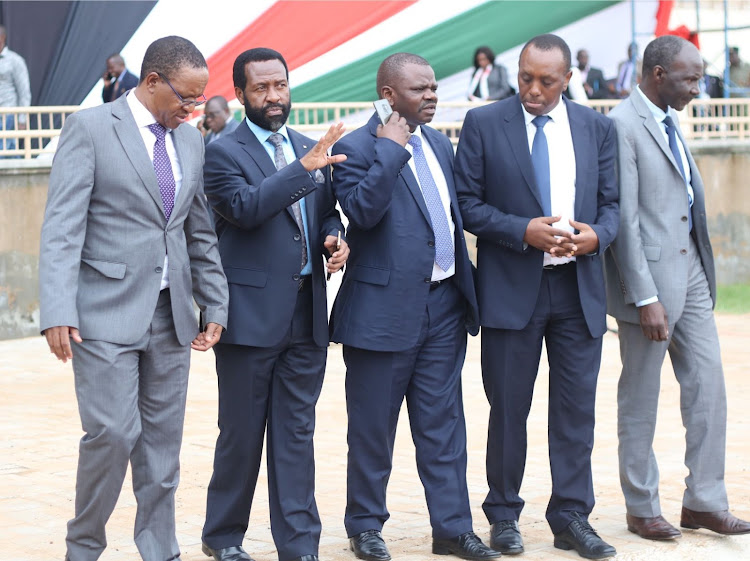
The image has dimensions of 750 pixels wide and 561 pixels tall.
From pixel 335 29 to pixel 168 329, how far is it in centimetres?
1348

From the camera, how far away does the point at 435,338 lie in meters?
5.84

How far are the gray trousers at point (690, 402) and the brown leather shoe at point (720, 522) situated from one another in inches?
1.4

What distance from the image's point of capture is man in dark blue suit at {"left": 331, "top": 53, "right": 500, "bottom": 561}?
5.71m

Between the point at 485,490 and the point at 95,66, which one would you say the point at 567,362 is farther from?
the point at 95,66

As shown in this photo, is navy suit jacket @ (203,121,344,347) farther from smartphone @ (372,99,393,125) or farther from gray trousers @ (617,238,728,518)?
gray trousers @ (617,238,728,518)

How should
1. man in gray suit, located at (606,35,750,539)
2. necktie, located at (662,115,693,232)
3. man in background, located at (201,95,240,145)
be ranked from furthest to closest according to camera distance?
man in background, located at (201,95,240,145)
necktie, located at (662,115,693,232)
man in gray suit, located at (606,35,750,539)

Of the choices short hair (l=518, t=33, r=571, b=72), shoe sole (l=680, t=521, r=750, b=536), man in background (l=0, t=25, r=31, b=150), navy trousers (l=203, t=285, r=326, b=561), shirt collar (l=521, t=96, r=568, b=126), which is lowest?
shoe sole (l=680, t=521, r=750, b=536)

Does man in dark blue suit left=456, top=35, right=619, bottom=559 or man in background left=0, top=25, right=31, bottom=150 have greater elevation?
man in background left=0, top=25, right=31, bottom=150

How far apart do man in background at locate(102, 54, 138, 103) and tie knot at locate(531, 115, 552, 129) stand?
9184mm

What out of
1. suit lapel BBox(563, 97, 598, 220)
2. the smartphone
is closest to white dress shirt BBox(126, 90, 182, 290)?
the smartphone

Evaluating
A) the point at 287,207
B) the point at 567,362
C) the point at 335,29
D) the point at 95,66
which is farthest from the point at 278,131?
the point at 335,29

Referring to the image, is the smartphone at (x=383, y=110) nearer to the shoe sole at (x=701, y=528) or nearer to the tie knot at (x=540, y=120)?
the tie knot at (x=540, y=120)

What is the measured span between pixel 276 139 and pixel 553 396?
64.5 inches

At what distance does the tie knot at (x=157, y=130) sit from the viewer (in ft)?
17.0
